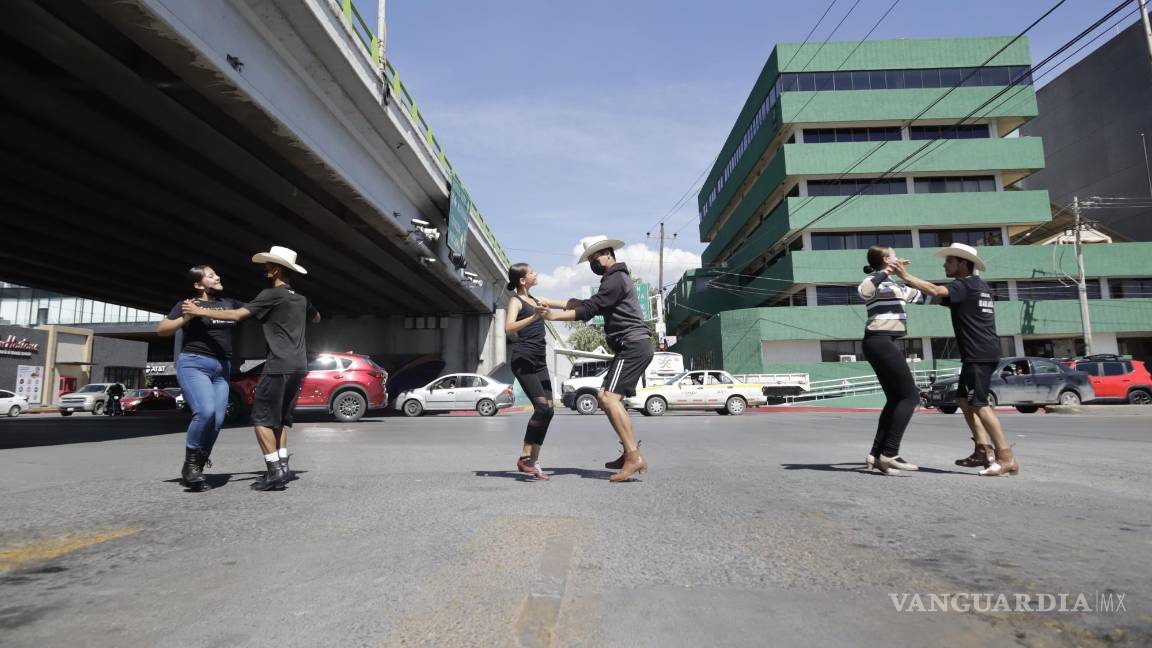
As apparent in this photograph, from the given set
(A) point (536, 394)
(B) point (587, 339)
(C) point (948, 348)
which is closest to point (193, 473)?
(A) point (536, 394)

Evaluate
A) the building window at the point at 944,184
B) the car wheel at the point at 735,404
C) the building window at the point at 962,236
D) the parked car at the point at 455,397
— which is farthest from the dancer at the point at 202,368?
the building window at the point at 944,184

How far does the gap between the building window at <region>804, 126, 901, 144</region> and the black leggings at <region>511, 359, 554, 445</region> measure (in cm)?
3522

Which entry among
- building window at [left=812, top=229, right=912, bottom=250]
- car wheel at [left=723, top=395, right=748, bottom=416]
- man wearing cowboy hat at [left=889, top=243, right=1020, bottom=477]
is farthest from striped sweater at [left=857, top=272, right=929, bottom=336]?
building window at [left=812, top=229, right=912, bottom=250]

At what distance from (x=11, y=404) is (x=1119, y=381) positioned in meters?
41.7

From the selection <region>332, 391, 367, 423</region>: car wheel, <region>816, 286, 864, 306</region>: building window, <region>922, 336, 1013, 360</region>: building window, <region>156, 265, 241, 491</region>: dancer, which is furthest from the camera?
<region>816, 286, 864, 306</region>: building window

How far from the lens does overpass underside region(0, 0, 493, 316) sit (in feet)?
26.8

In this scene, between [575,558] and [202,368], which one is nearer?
[575,558]

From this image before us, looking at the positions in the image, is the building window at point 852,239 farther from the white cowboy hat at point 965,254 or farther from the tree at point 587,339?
the tree at point 587,339

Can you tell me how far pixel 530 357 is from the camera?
17.6 ft

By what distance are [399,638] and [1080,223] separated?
38.9 metres

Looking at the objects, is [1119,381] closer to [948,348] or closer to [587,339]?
[948,348]

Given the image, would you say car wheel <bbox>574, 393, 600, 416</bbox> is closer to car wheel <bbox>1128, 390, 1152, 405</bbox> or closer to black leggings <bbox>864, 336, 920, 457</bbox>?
black leggings <bbox>864, 336, 920, 457</bbox>

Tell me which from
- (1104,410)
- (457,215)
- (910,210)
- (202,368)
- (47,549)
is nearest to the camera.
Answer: (47,549)

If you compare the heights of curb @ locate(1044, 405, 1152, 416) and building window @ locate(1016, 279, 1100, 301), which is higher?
building window @ locate(1016, 279, 1100, 301)
